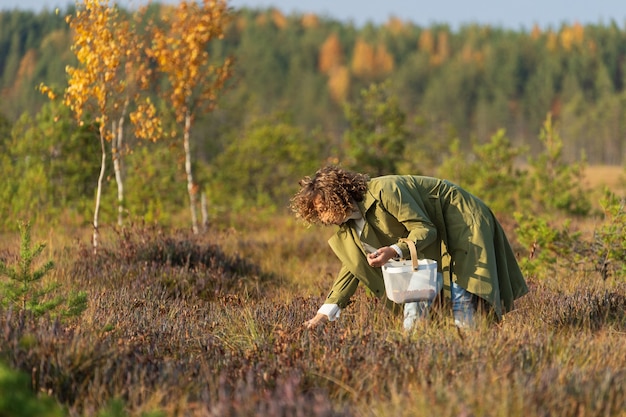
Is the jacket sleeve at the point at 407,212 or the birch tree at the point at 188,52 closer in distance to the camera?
the jacket sleeve at the point at 407,212

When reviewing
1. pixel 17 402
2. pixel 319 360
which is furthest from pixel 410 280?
pixel 17 402

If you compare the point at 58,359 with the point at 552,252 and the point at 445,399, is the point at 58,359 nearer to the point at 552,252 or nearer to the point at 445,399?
the point at 445,399

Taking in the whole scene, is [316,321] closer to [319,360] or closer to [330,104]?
[319,360]

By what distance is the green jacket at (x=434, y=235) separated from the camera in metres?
3.98

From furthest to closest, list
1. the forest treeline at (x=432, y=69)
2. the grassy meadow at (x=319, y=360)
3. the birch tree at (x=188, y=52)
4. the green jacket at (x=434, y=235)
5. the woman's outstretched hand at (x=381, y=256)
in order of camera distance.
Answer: the forest treeline at (x=432, y=69)
the birch tree at (x=188, y=52)
the green jacket at (x=434, y=235)
the woman's outstretched hand at (x=381, y=256)
the grassy meadow at (x=319, y=360)

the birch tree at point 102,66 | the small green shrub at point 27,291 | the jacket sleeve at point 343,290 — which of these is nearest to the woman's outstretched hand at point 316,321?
the jacket sleeve at point 343,290

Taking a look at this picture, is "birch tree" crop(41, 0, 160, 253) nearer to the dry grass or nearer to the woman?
the dry grass

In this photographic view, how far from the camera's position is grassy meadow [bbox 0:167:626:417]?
274cm

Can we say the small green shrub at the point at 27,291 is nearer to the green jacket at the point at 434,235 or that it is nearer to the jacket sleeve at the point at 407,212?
the green jacket at the point at 434,235

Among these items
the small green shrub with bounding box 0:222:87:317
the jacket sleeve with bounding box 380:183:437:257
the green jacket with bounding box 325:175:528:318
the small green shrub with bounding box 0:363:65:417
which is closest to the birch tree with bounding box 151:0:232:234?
the small green shrub with bounding box 0:222:87:317

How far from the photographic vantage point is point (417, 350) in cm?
342

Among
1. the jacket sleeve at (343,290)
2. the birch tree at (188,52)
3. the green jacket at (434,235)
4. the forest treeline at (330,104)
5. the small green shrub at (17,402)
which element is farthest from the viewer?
the forest treeline at (330,104)

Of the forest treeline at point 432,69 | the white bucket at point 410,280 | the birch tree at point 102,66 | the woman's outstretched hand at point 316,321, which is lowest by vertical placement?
the woman's outstretched hand at point 316,321

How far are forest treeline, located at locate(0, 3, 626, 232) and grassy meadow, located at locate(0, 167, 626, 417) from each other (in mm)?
6261
